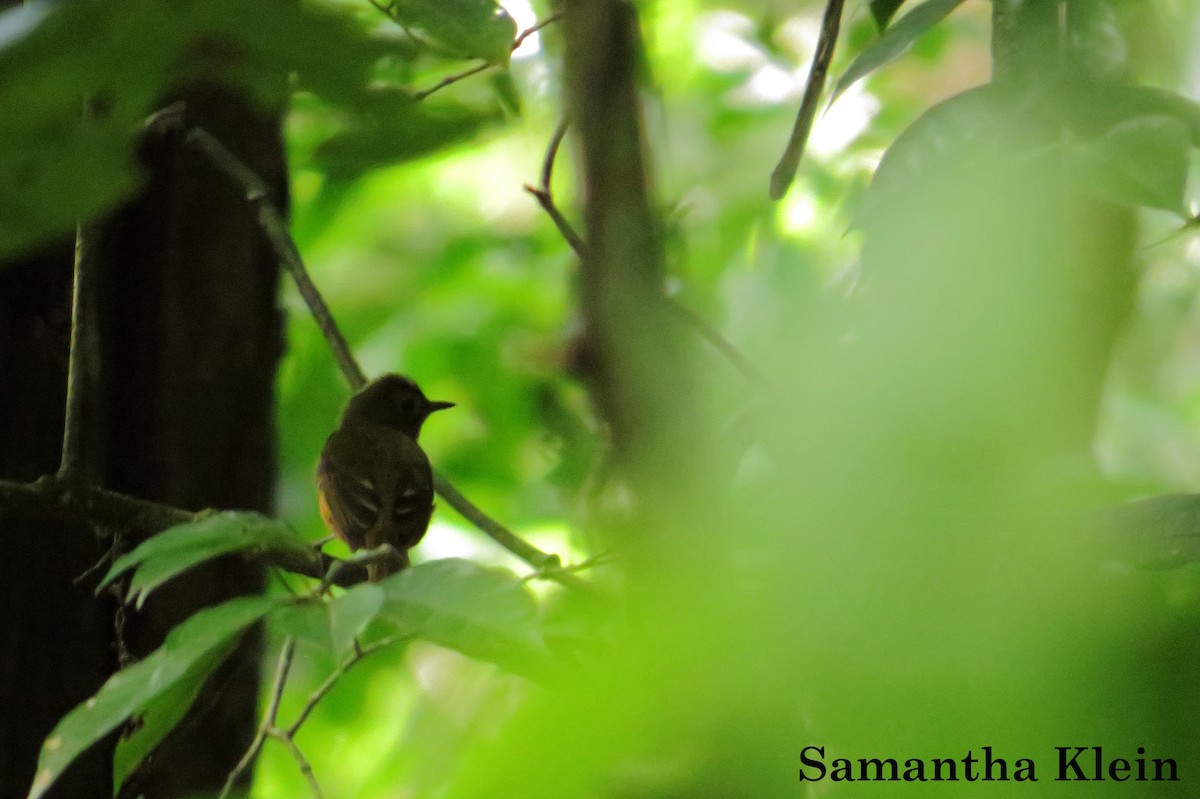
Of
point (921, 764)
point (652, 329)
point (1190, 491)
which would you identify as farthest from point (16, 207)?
point (1190, 491)

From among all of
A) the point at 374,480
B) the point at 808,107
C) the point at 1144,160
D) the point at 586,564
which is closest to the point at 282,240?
the point at 808,107

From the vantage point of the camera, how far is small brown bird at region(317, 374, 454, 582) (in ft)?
12.1

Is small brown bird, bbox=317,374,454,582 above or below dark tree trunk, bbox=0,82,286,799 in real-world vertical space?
above

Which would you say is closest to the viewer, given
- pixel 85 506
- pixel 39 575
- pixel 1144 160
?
pixel 1144 160

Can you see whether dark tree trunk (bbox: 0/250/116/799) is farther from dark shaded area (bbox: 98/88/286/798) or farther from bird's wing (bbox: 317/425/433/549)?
bird's wing (bbox: 317/425/433/549)

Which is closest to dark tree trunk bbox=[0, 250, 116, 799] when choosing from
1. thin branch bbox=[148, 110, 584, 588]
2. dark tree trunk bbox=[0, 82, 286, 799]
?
dark tree trunk bbox=[0, 82, 286, 799]

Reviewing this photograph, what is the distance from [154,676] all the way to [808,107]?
0.90 metres

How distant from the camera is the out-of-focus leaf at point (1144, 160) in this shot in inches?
46.4

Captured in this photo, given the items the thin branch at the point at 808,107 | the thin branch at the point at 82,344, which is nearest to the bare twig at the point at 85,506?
the thin branch at the point at 82,344

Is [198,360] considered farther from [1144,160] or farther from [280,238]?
[1144,160]

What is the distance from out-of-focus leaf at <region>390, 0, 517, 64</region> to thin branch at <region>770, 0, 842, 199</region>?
0.32 metres

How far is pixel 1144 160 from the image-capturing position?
1.19 meters

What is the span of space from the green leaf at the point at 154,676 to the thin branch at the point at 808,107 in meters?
0.70

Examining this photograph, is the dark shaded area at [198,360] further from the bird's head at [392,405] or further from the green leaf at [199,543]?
the bird's head at [392,405]
